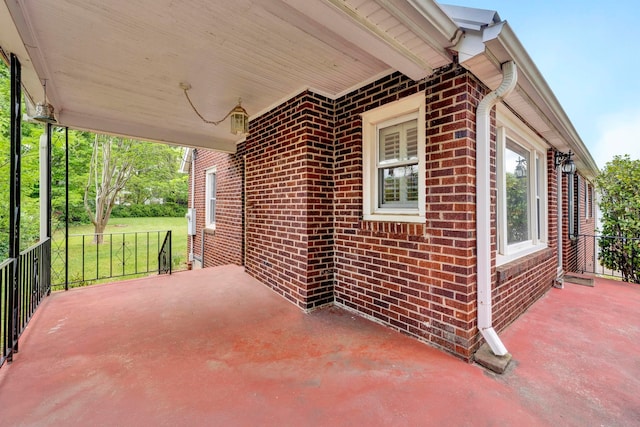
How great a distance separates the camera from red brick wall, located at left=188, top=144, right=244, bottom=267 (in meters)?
5.46

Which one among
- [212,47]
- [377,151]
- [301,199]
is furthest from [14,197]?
[377,151]

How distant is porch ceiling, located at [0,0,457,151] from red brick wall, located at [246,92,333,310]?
32 cm

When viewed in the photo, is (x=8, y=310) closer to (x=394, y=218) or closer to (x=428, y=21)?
(x=394, y=218)

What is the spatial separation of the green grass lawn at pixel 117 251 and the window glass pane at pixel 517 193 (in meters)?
5.99

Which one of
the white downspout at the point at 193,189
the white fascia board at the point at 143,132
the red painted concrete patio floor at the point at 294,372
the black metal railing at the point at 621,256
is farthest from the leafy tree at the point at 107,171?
the black metal railing at the point at 621,256

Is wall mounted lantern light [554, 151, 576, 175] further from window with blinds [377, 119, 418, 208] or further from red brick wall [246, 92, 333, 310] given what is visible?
→ red brick wall [246, 92, 333, 310]

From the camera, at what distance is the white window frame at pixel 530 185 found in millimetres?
2711

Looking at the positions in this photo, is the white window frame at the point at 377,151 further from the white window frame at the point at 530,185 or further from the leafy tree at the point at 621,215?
the leafy tree at the point at 621,215

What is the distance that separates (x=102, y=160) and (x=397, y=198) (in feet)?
40.3

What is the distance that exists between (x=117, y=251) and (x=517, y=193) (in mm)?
8896

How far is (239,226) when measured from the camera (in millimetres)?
5457

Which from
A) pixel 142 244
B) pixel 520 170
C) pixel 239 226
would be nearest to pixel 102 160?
pixel 142 244

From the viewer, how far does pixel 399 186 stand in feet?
9.11

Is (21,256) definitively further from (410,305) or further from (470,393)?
(470,393)
